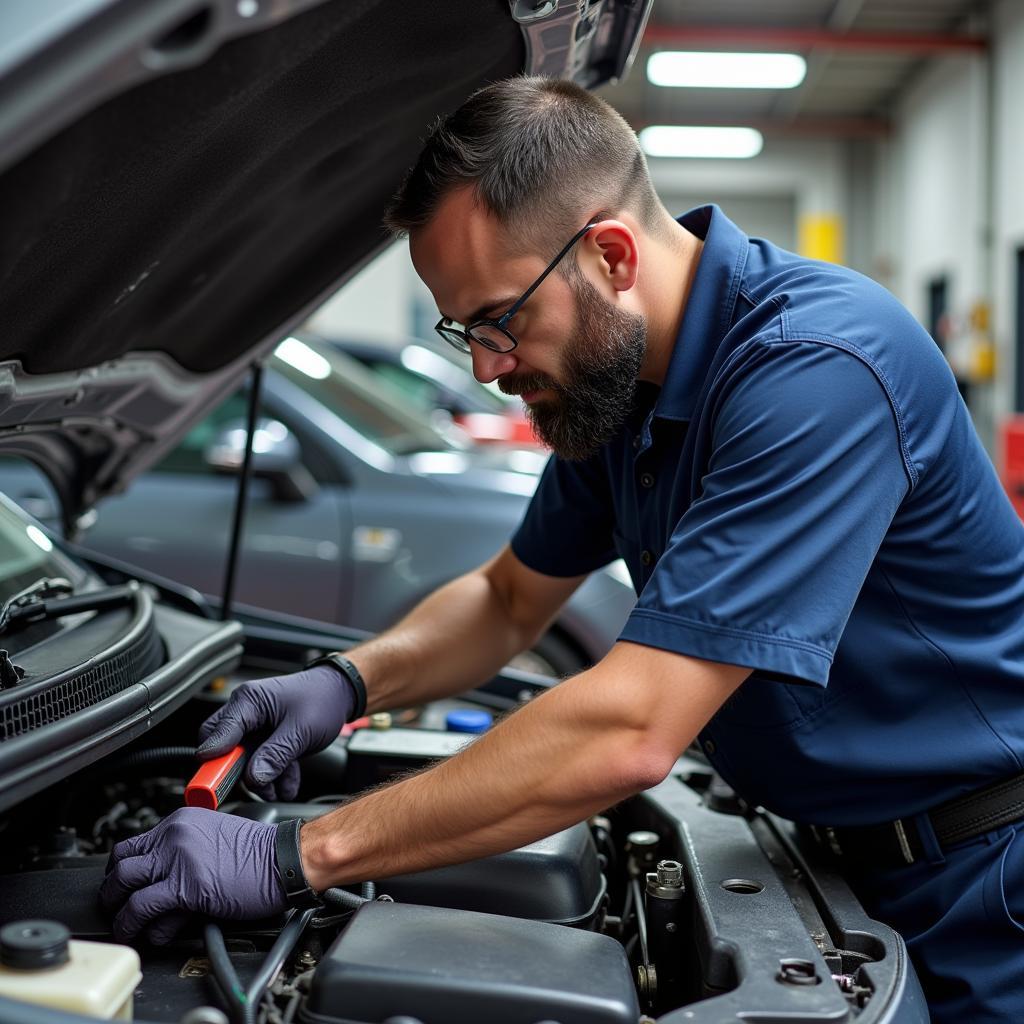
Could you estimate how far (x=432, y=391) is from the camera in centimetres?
674

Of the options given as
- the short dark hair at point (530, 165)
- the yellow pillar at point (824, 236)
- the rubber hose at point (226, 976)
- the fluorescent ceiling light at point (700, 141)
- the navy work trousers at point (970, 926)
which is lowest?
the navy work trousers at point (970, 926)

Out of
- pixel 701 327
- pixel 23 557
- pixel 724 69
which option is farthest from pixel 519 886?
pixel 724 69

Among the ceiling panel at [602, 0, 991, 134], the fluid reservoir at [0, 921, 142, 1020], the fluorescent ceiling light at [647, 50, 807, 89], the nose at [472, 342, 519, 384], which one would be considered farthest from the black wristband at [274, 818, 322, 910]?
the fluorescent ceiling light at [647, 50, 807, 89]

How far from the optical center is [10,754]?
1145mm

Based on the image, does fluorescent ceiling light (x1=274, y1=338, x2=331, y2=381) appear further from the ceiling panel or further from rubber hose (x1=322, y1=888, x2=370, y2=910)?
the ceiling panel

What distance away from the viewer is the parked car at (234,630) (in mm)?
1014

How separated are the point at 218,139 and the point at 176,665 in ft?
2.21

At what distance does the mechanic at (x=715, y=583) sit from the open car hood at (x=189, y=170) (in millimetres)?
136

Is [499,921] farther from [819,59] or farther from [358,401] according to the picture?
[819,59]

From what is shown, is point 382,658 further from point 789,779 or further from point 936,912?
point 936,912

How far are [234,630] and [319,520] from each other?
5.68 ft

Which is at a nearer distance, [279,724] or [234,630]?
[279,724]

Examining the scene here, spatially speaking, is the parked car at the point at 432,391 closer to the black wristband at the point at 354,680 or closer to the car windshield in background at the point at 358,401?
the car windshield in background at the point at 358,401

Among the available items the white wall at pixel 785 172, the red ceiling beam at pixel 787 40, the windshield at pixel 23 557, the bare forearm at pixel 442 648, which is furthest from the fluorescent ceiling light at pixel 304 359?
the white wall at pixel 785 172
